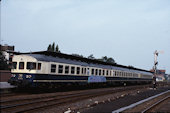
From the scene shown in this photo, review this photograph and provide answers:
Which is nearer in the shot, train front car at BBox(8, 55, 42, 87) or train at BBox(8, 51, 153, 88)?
train front car at BBox(8, 55, 42, 87)

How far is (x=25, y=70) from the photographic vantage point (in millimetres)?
17125

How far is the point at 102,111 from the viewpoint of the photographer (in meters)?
11.1

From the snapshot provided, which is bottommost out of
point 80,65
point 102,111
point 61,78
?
point 102,111

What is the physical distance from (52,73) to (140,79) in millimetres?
32354

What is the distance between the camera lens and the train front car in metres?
16.4

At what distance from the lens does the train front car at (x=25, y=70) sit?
16438 millimetres

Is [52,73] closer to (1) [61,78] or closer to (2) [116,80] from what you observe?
(1) [61,78]

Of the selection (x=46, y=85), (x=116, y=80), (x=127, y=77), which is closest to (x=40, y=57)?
(x=46, y=85)

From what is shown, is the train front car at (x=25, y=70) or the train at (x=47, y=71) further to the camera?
the train at (x=47, y=71)

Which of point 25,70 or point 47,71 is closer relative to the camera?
point 25,70

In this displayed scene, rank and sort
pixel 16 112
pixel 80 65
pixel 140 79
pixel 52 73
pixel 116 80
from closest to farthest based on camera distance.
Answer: pixel 16 112, pixel 52 73, pixel 80 65, pixel 116 80, pixel 140 79

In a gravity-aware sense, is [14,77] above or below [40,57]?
below

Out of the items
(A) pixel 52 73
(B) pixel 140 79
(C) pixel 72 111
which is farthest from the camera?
(B) pixel 140 79

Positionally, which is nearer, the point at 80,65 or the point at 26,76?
the point at 26,76
